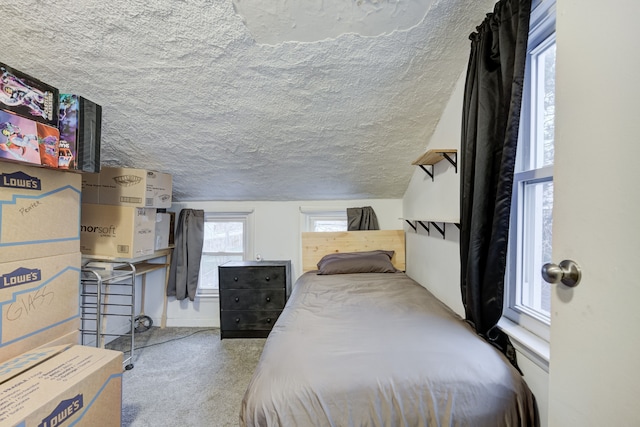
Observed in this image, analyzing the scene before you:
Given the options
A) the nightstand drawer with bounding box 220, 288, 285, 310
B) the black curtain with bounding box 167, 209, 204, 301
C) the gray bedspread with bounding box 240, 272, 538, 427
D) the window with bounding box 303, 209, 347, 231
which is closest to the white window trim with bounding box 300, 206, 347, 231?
the window with bounding box 303, 209, 347, 231

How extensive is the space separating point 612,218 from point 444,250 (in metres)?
1.49

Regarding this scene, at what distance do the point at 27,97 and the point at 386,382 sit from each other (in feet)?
5.86

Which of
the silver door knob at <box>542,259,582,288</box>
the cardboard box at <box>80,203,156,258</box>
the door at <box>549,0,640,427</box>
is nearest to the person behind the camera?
the door at <box>549,0,640,427</box>

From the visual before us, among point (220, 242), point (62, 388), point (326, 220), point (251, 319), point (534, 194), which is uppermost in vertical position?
point (534, 194)

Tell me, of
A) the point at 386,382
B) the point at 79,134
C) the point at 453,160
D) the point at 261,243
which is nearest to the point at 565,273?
the point at 386,382

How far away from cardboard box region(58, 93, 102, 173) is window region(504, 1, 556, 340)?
2056 mm

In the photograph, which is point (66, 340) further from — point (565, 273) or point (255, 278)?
point (565, 273)

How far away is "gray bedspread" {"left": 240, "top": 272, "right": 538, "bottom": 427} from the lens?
0.94 metres

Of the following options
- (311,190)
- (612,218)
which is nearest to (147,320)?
(311,190)

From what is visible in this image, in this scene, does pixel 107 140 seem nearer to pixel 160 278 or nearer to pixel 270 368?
pixel 160 278

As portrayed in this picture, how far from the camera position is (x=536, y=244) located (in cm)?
122

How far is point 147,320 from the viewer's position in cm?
310

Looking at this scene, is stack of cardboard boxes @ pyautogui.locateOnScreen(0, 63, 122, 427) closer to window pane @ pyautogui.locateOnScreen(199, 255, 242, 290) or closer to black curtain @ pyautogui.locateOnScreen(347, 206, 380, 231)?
window pane @ pyautogui.locateOnScreen(199, 255, 242, 290)

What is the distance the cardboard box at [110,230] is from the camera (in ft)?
7.36
